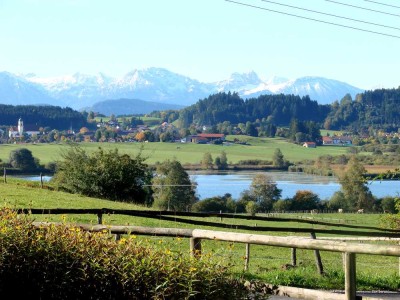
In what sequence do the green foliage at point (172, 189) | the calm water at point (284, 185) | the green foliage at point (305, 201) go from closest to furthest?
the green foliage at point (172, 189) < the green foliage at point (305, 201) < the calm water at point (284, 185)

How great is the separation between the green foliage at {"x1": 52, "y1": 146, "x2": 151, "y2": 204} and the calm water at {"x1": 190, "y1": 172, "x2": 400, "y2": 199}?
45.6m

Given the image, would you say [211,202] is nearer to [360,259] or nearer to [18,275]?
[360,259]

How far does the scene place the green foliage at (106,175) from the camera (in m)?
45.0

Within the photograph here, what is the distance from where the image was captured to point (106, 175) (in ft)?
148

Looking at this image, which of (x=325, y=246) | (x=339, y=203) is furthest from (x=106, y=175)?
(x=339, y=203)

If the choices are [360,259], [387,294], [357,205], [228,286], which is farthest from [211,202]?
[228,286]

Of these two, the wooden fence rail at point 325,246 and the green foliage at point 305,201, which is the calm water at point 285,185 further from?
the wooden fence rail at point 325,246

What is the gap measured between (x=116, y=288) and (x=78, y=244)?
75 cm

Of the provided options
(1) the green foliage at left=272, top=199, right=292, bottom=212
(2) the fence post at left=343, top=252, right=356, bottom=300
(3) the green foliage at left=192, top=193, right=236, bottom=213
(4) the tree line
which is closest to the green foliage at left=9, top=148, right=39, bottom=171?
(4) the tree line

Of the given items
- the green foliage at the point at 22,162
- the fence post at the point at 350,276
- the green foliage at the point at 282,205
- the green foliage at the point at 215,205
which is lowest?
the green foliage at the point at 282,205

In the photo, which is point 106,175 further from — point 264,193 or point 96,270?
point 264,193

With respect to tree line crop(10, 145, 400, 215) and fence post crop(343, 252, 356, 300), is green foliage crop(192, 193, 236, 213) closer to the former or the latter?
tree line crop(10, 145, 400, 215)

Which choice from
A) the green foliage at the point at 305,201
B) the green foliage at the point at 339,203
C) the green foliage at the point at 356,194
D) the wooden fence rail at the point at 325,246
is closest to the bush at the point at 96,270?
the wooden fence rail at the point at 325,246

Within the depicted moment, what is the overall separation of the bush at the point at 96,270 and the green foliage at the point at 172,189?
53.6m
